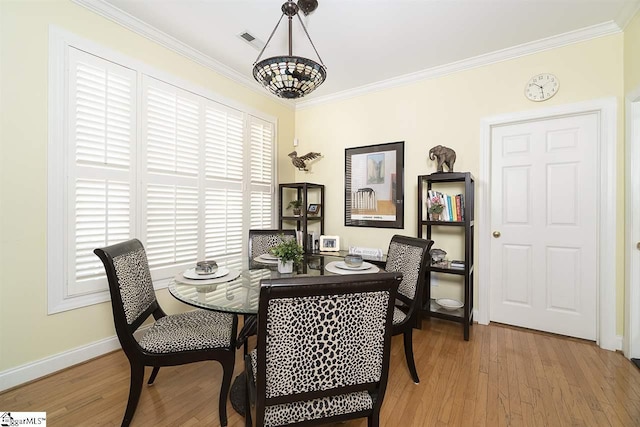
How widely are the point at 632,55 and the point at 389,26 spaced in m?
1.95

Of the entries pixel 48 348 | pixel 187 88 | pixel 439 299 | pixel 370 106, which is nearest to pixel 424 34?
pixel 370 106

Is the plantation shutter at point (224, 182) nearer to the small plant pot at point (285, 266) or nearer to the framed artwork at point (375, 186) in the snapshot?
the small plant pot at point (285, 266)

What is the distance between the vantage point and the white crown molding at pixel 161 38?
7.16ft

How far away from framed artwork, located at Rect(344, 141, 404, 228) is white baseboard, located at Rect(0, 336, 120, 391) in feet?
→ 9.15

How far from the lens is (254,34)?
2549 mm

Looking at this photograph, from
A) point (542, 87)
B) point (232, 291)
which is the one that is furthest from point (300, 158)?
point (542, 87)

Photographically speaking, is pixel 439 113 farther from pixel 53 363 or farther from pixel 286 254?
pixel 53 363

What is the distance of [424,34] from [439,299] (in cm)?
265

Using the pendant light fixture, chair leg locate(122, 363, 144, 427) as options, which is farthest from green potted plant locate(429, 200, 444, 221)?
chair leg locate(122, 363, 144, 427)

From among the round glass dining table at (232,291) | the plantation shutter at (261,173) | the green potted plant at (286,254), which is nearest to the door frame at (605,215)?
the round glass dining table at (232,291)

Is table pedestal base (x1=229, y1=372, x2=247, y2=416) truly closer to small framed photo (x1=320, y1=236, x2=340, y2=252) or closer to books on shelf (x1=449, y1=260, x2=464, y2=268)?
small framed photo (x1=320, y1=236, x2=340, y2=252)

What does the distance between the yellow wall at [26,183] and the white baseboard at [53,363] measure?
0.04m

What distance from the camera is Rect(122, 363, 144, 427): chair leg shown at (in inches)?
57.4

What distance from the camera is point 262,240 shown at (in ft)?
9.12
